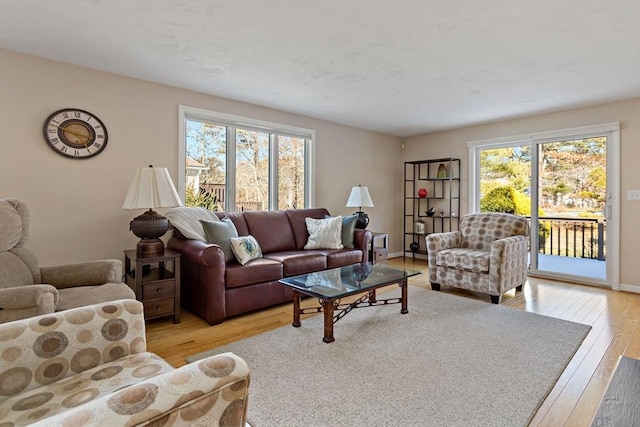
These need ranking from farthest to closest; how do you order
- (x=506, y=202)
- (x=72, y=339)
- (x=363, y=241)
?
(x=506, y=202)
(x=363, y=241)
(x=72, y=339)

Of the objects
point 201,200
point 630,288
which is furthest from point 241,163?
point 630,288

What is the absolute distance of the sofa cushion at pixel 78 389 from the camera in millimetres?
1019

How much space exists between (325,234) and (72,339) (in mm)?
2965

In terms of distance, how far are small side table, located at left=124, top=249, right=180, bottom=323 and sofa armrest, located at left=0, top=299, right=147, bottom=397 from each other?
141 cm

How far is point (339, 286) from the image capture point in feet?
8.77

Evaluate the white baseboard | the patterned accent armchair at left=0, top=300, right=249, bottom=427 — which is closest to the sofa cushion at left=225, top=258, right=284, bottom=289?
the patterned accent armchair at left=0, top=300, right=249, bottom=427

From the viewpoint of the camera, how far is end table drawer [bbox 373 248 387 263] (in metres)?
4.77

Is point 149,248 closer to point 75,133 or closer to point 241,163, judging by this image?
point 75,133

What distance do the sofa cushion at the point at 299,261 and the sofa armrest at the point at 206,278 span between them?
0.67m

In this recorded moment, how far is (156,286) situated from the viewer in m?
2.82

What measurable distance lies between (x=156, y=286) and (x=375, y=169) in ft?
13.4

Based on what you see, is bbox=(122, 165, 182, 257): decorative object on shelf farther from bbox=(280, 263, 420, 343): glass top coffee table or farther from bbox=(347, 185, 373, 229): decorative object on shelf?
bbox=(347, 185, 373, 229): decorative object on shelf

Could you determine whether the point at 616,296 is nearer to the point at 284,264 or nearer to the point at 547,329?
the point at 547,329

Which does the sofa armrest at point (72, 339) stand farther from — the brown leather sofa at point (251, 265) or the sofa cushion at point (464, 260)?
the sofa cushion at point (464, 260)
